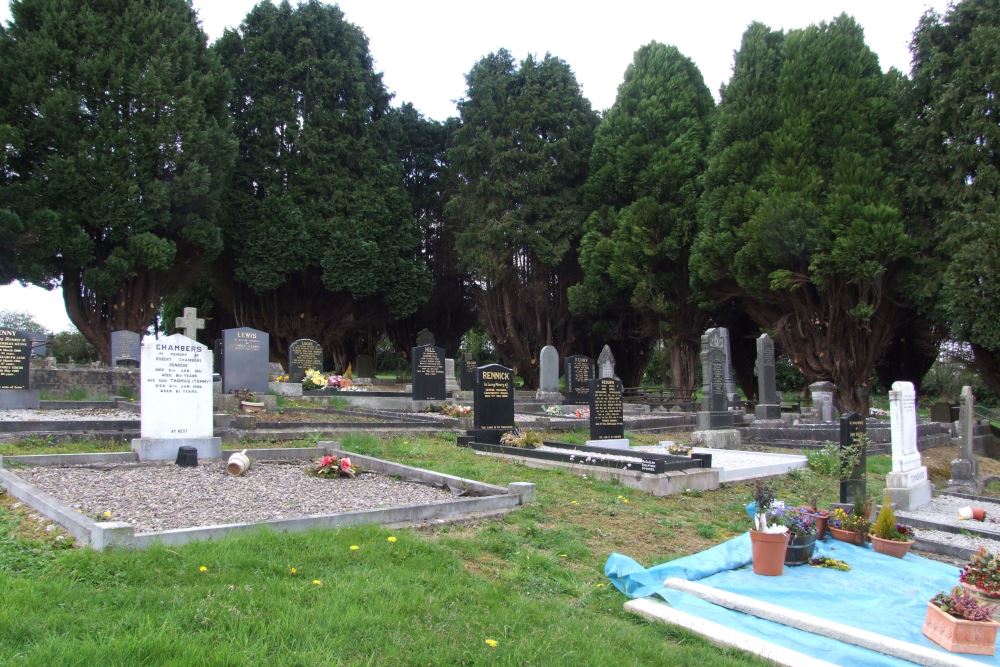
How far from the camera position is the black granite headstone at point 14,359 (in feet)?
45.2

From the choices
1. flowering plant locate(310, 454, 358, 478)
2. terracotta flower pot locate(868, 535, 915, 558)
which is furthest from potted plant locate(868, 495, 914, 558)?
flowering plant locate(310, 454, 358, 478)

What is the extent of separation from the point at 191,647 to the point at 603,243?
25.3m

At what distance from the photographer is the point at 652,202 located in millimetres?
26531

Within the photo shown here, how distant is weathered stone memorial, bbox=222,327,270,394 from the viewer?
16.4 meters

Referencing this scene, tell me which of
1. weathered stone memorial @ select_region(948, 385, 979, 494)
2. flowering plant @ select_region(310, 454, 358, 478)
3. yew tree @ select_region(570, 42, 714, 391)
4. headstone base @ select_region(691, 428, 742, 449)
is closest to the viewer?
flowering plant @ select_region(310, 454, 358, 478)

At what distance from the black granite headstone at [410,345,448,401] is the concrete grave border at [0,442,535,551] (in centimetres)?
740

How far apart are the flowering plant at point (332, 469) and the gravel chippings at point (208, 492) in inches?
5.4

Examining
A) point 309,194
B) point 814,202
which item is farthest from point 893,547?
point 309,194

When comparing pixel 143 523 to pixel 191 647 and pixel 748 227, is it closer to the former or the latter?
pixel 191 647

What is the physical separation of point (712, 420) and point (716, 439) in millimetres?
756

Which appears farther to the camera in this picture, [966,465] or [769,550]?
[966,465]

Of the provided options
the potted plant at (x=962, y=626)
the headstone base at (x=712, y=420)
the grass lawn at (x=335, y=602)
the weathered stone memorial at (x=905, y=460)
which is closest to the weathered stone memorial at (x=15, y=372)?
the grass lawn at (x=335, y=602)

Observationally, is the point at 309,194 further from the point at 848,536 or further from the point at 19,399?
the point at 848,536

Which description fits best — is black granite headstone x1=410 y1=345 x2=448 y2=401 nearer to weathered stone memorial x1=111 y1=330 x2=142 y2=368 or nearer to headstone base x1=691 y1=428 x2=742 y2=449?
headstone base x1=691 y1=428 x2=742 y2=449
